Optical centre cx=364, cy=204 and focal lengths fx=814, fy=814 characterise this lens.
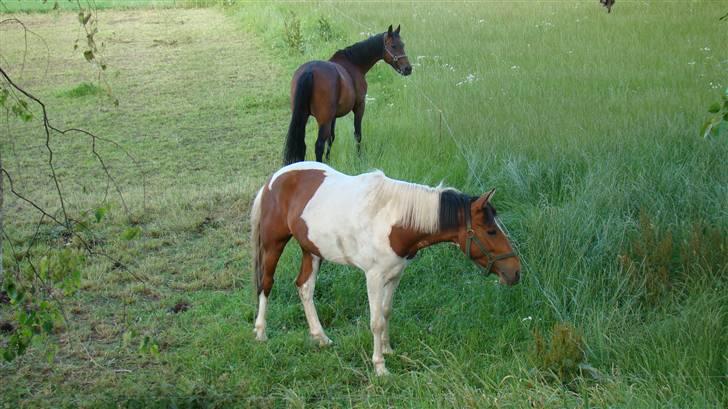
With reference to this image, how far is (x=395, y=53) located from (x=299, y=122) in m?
2.11

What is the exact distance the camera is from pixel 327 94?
8492mm

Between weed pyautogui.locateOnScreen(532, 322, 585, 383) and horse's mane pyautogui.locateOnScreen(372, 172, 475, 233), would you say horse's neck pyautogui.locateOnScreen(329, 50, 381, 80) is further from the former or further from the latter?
weed pyautogui.locateOnScreen(532, 322, 585, 383)

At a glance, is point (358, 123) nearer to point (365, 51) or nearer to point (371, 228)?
point (365, 51)

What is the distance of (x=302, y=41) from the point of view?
1546 cm

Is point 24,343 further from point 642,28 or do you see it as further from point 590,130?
point 642,28

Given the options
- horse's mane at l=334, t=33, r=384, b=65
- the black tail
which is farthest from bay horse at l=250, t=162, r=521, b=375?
horse's mane at l=334, t=33, r=384, b=65

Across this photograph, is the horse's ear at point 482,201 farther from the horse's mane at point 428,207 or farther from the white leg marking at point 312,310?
the white leg marking at point 312,310

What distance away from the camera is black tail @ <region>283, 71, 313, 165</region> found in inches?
316

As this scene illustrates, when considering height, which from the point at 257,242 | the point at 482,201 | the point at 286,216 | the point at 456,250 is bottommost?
the point at 456,250

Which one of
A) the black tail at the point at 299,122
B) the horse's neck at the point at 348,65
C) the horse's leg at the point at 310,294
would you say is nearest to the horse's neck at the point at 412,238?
the horse's leg at the point at 310,294

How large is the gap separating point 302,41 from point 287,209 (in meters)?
10.8

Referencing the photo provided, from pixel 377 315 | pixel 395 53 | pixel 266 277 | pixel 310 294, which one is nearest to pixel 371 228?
pixel 377 315

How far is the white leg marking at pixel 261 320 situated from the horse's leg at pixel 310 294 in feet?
0.79

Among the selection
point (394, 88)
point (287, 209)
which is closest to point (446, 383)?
point (287, 209)
